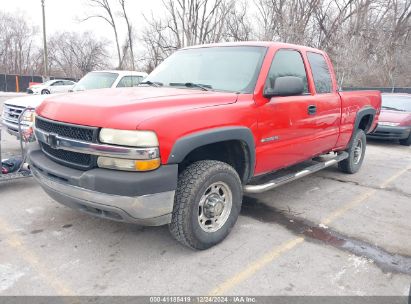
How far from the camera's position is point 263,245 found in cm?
357

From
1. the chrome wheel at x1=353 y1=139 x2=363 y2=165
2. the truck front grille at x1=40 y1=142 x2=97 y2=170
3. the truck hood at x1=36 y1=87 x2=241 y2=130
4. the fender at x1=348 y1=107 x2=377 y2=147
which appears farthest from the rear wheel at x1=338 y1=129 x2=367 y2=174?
the truck front grille at x1=40 y1=142 x2=97 y2=170

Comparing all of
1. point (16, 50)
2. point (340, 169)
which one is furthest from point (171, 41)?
point (16, 50)

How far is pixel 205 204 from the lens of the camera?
336cm

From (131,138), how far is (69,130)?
679 millimetres

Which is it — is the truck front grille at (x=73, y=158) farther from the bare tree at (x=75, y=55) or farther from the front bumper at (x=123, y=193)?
the bare tree at (x=75, y=55)

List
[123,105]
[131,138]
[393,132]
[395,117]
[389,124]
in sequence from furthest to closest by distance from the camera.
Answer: [395,117], [389,124], [393,132], [123,105], [131,138]

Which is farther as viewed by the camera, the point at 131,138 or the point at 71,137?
the point at 71,137

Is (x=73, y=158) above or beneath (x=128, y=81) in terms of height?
beneath

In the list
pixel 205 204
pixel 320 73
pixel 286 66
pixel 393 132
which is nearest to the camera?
pixel 205 204

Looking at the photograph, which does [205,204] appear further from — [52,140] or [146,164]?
[52,140]

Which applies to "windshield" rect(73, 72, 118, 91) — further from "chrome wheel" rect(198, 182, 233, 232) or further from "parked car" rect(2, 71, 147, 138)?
"chrome wheel" rect(198, 182, 233, 232)

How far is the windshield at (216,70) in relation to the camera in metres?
3.82

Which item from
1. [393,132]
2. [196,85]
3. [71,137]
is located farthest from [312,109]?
[393,132]

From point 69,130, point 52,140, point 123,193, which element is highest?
point 69,130
